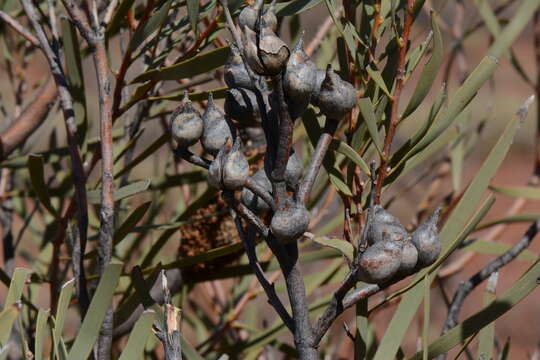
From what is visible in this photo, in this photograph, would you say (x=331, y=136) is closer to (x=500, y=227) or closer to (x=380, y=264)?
(x=380, y=264)

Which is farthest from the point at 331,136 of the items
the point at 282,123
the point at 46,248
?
the point at 46,248

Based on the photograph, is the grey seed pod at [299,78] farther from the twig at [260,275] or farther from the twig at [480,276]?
the twig at [480,276]

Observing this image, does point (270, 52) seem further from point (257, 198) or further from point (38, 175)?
point (38, 175)

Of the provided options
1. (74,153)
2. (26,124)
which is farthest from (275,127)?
(26,124)

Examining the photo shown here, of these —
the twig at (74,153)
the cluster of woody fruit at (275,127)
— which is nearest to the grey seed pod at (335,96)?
the cluster of woody fruit at (275,127)

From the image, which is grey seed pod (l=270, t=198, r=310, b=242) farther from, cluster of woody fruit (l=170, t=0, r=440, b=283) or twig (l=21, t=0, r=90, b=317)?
twig (l=21, t=0, r=90, b=317)

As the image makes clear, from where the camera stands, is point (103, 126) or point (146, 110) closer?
point (103, 126)

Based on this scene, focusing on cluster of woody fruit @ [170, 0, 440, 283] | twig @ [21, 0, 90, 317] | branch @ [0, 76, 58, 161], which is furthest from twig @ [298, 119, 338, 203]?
branch @ [0, 76, 58, 161]
